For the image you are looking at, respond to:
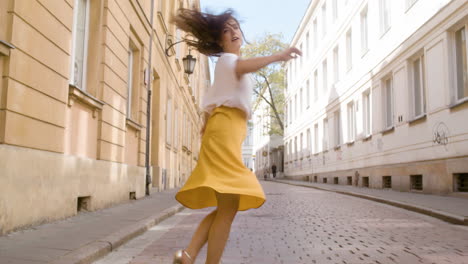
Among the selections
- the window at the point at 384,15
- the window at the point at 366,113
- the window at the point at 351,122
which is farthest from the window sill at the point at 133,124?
the window at the point at 351,122

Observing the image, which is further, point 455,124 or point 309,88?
point 309,88

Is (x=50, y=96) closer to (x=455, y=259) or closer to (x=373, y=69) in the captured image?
(x=455, y=259)

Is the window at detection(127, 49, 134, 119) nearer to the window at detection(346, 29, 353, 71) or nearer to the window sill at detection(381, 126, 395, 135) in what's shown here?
the window sill at detection(381, 126, 395, 135)

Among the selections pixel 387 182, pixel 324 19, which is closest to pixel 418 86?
pixel 387 182

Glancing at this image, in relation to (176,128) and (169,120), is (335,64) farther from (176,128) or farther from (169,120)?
(169,120)

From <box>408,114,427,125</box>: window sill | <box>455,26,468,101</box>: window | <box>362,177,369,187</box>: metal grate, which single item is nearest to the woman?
<box>455,26,468,101</box>: window

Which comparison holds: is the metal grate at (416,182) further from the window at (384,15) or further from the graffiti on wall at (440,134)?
the window at (384,15)

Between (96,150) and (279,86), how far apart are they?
3638 cm

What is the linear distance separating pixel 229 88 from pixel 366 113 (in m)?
16.3

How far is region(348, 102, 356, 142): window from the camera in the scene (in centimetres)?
2019

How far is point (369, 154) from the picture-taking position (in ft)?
57.5

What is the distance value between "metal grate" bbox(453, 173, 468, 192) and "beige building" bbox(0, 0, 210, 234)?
278 inches

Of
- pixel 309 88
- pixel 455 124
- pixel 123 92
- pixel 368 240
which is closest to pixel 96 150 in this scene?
pixel 123 92

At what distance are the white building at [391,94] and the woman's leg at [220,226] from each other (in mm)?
8885
